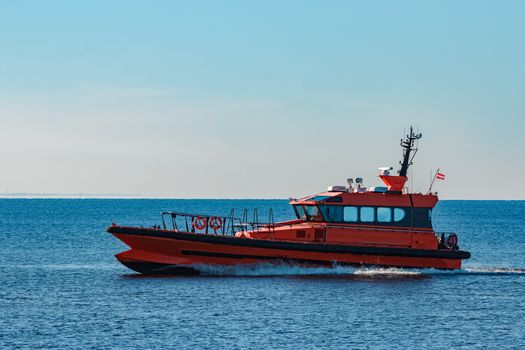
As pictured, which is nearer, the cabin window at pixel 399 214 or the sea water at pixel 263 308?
the sea water at pixel 263 308

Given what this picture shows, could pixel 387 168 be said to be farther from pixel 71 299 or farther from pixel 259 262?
pixel 71 299

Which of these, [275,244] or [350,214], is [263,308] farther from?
[350,214]

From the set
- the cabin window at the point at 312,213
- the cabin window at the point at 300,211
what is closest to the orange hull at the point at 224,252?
the cabin window at the point at 312,213

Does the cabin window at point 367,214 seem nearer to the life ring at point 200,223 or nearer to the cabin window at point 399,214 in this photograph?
the cabin window at point 399,214

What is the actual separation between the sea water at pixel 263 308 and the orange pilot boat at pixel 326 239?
0.57 metres

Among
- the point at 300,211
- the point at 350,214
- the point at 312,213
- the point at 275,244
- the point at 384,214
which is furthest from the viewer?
the point at 300,211

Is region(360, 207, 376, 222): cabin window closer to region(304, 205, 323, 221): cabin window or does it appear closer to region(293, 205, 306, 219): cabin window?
region(304, 205, 323, 221): cabin window

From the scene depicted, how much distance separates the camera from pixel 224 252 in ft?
143

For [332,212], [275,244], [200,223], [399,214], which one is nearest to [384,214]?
[399,214]

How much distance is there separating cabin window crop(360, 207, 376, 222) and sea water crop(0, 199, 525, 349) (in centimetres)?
227

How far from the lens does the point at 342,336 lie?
104 feet

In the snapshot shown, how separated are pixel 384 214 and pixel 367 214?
786mm

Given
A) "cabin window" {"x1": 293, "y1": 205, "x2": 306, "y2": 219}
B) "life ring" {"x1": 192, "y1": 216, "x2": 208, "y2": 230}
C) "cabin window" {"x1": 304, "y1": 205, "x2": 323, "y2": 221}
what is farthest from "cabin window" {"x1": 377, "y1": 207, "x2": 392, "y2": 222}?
"life ring" {"x1": 192, "y1": 216, "x2": 208, "y2": 230}

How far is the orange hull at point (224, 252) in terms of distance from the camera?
4306 centimetres
